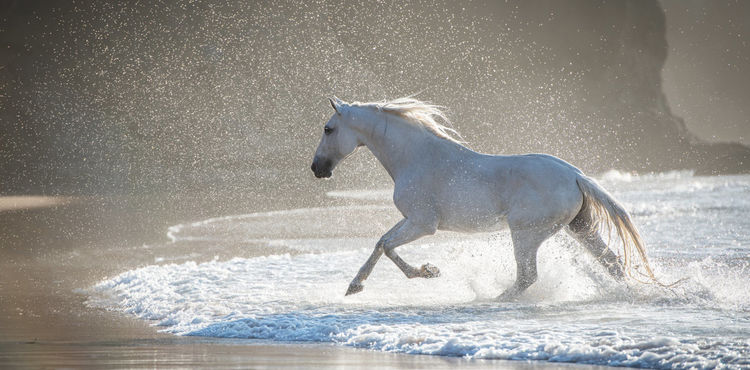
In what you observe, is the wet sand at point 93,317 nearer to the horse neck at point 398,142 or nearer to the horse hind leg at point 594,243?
the horse neck at point 398,142

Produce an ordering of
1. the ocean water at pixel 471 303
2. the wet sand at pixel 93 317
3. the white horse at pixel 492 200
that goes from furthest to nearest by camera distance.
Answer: the white horse at pixel 492 200
the ocean water at pixel 471 303
the wet sand at pixel 93 317

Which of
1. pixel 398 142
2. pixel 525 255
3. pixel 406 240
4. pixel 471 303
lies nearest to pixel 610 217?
pixel 525 255

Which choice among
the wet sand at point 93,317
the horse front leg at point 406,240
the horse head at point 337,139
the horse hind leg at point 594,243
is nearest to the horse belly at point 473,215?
the horse front leg at point 406,240

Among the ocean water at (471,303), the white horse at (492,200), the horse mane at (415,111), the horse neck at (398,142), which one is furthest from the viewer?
the horse mane at (415,111)

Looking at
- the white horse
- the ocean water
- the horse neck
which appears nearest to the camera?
the ocean water

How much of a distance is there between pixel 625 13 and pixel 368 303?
2672 inches

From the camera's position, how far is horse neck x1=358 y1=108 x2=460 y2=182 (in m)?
7.04

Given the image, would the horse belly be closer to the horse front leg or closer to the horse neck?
the horse front leg

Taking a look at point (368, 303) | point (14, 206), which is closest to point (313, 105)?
point (14, 206)

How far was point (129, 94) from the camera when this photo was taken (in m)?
42.9

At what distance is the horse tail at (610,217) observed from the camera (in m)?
6.63

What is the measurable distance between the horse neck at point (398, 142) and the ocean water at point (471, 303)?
3.39ft

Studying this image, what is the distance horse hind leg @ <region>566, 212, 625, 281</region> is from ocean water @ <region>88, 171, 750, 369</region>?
9 centimetres

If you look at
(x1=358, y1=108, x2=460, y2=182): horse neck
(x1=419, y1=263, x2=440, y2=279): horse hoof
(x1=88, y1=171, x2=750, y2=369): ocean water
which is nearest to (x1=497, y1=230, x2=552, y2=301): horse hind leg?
(x1=88, y1=171, x2=750, y2=369): ocean water
